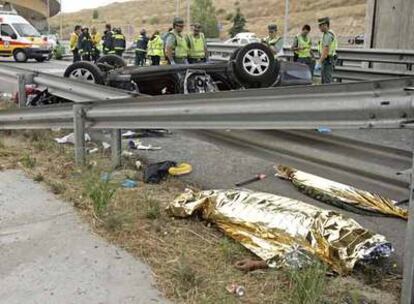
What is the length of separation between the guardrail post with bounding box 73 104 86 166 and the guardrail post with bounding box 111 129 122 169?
30cm

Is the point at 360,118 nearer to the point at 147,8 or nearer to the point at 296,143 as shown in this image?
the point at 296,143

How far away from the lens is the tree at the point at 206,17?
232ft

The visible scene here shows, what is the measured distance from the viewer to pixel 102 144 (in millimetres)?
6844

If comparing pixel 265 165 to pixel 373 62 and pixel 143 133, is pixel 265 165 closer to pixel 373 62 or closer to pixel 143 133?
pixel 143 133

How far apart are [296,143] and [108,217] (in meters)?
1.43

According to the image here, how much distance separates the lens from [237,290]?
10.2 ft

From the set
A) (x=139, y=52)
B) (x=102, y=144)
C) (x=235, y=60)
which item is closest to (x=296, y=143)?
(x=102, y=144)

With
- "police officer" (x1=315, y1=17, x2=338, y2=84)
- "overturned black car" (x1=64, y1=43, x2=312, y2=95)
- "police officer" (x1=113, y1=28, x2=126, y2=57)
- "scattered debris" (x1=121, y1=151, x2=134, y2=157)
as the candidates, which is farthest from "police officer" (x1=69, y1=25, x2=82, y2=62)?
"scattered debris" (x1=121, y1=151, x2=134, y2=157)

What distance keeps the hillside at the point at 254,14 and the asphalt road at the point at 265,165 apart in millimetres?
57111

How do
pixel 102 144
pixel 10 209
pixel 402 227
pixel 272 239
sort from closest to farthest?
1. pixel 272 239
2. pixel 402 227
3. pixel 10 209
4. pixel 102 144

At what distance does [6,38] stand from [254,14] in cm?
7511

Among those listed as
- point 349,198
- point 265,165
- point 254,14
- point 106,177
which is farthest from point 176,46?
point 254,14

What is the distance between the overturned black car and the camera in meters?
8.00

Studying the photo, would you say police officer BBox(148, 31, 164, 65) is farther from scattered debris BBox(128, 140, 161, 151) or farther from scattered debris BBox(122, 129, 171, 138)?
scattered debris BBox(128, 140, 161, 151)
